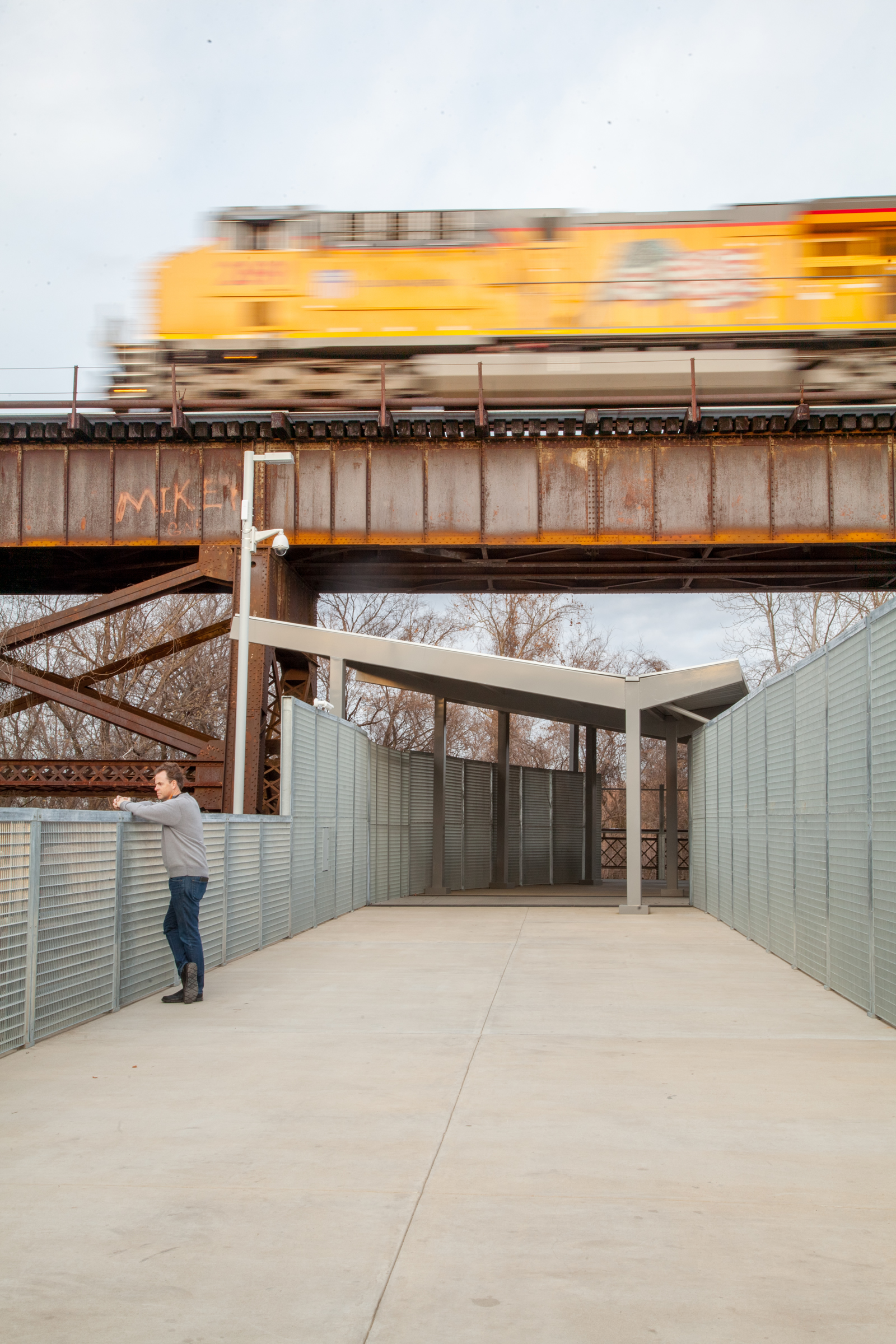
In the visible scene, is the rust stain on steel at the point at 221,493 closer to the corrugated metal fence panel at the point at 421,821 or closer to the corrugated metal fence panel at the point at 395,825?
the corrugated metal fence panel at the point at 395,825

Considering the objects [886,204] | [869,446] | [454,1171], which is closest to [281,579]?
[869,446]

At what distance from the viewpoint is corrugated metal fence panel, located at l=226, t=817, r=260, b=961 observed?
499 inches

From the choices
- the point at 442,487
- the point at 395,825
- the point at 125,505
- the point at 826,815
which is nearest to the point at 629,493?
the point at 442,487

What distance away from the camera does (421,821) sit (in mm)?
27203

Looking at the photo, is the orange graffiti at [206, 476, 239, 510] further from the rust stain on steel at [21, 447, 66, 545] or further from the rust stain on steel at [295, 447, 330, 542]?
the rust stain on steel at [21, 447, 66, 545]

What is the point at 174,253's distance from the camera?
2450cm

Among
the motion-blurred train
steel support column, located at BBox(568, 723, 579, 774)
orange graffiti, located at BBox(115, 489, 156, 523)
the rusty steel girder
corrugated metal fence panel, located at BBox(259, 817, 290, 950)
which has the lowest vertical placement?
corrugated metal fence panel, located at BBox(259, 817, 290, 950)

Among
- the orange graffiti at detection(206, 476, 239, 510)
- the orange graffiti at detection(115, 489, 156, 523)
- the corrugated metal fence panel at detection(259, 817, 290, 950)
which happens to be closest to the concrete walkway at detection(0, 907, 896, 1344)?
the corrugated metal fence panel at detection(259, 817, 290, 950)

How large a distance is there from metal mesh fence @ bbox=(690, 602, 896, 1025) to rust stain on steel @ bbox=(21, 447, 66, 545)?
13.9 metres

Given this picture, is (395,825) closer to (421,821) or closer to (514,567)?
(421,821)

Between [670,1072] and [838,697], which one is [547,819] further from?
[670,1072]

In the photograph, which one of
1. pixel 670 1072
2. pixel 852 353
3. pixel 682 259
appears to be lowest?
pixel 670 1072

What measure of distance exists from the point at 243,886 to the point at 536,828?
69.3 feet

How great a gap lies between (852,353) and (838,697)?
1561cm
